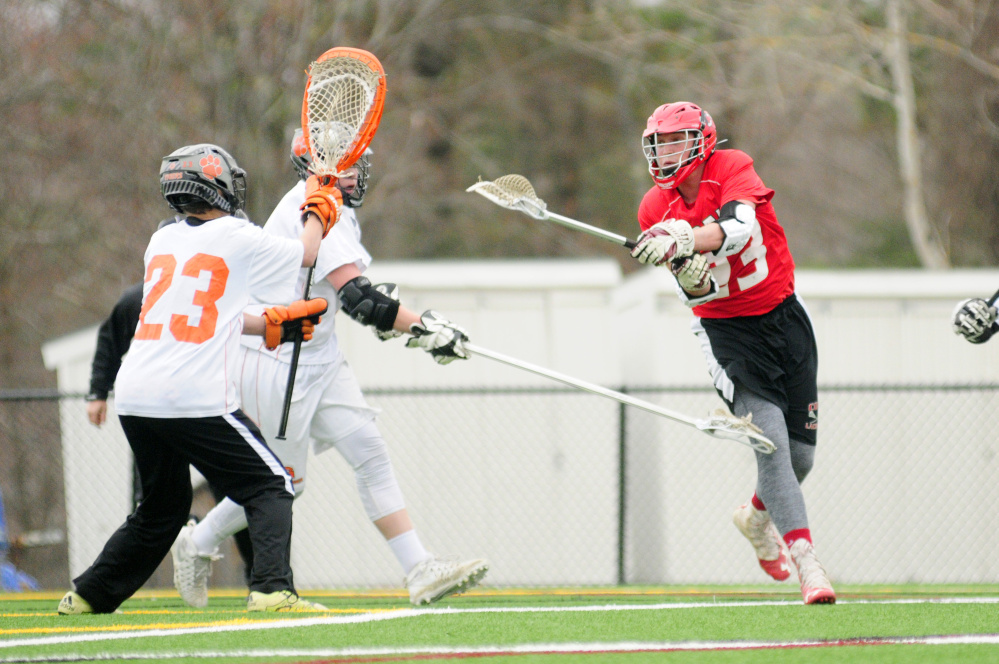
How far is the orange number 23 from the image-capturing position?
15.1ft

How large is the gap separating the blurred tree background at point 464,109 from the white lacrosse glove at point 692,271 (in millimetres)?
7936

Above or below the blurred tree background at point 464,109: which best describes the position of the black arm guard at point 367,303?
below

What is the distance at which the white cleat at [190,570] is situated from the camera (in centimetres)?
568

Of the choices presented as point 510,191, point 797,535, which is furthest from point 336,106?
point 797,535

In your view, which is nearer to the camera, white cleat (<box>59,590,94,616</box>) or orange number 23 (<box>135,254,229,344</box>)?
orange number 23 (<box>135,254,229,344</box>)

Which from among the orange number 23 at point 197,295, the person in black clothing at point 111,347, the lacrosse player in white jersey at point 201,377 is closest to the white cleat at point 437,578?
the lacrosse player in white jersey at point 201,377

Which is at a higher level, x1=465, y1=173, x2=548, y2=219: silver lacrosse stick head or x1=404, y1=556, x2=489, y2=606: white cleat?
x1=465, y1=173, x2=548, y2=219: silver lacrosse stick head

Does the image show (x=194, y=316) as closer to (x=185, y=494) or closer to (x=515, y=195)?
(x=185, y=494)

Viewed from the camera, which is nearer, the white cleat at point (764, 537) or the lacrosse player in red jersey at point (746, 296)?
the lacrosse player in red jersey at point (746, 296)

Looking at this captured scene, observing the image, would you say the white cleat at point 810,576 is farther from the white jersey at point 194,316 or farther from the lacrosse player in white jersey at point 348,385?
the white jersey at point 194,316

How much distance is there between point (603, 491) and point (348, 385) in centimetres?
439

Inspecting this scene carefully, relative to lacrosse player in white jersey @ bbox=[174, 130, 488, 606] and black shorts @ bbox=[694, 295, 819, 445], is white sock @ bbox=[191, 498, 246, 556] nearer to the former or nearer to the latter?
lacrosse player in white jersey @ bbox=[174, 130, 488, 606]

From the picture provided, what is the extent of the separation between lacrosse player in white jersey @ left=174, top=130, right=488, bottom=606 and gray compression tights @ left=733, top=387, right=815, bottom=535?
4.23 ft

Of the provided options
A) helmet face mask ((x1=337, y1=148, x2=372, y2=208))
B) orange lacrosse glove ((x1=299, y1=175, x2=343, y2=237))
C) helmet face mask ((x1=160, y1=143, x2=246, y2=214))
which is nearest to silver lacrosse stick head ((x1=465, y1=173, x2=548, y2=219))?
helmet face mask ((x1=337, y1=148, x2=372, y2=208))
